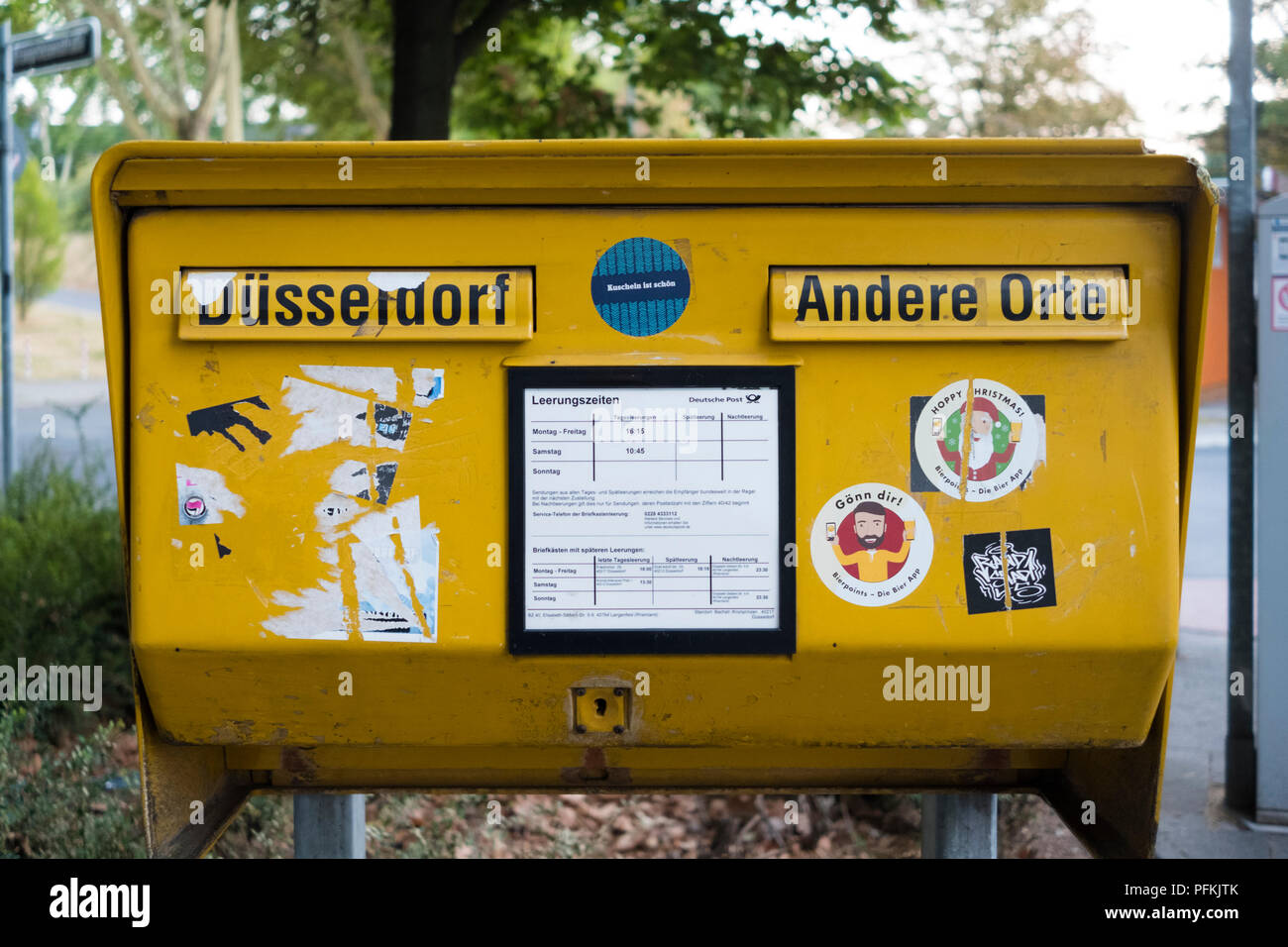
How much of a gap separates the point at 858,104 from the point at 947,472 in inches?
168

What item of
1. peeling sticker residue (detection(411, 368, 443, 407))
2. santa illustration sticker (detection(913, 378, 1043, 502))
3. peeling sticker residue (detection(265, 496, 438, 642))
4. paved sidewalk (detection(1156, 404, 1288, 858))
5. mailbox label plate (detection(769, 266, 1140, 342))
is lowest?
paved sidewalk (detection(1156, 404, 1288, 858))

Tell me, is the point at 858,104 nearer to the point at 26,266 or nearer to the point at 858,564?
the point at 858,564

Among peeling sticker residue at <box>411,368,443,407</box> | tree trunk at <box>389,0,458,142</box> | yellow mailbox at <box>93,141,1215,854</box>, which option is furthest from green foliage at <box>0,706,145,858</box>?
tree trunk at <box>389,0,458,142</box>

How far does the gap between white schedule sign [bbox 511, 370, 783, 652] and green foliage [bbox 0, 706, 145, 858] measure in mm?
2103

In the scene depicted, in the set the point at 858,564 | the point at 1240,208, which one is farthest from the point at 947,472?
the point at 1240,208

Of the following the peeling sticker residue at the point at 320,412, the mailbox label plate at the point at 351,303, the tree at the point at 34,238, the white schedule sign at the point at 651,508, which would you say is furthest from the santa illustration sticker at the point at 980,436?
the tree at the point at 34,238

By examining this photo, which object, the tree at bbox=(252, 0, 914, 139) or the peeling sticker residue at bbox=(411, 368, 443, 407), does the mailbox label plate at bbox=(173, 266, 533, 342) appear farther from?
the tree at bbox=(252, 0, 914, 139)

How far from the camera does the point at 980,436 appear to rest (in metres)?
1.96

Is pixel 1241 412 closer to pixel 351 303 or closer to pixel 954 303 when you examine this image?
pixel 954 303

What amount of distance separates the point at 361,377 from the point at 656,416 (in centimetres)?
53

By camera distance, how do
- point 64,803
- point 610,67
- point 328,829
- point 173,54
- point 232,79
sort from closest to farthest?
point 328,829 → point 64,803 → point 610,67 → point 173,54 → point 232,79

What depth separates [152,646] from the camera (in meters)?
1.96

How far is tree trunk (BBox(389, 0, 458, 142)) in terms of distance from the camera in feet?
16.2

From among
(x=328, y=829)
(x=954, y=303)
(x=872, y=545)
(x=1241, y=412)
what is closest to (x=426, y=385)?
(x=872, y=545)
